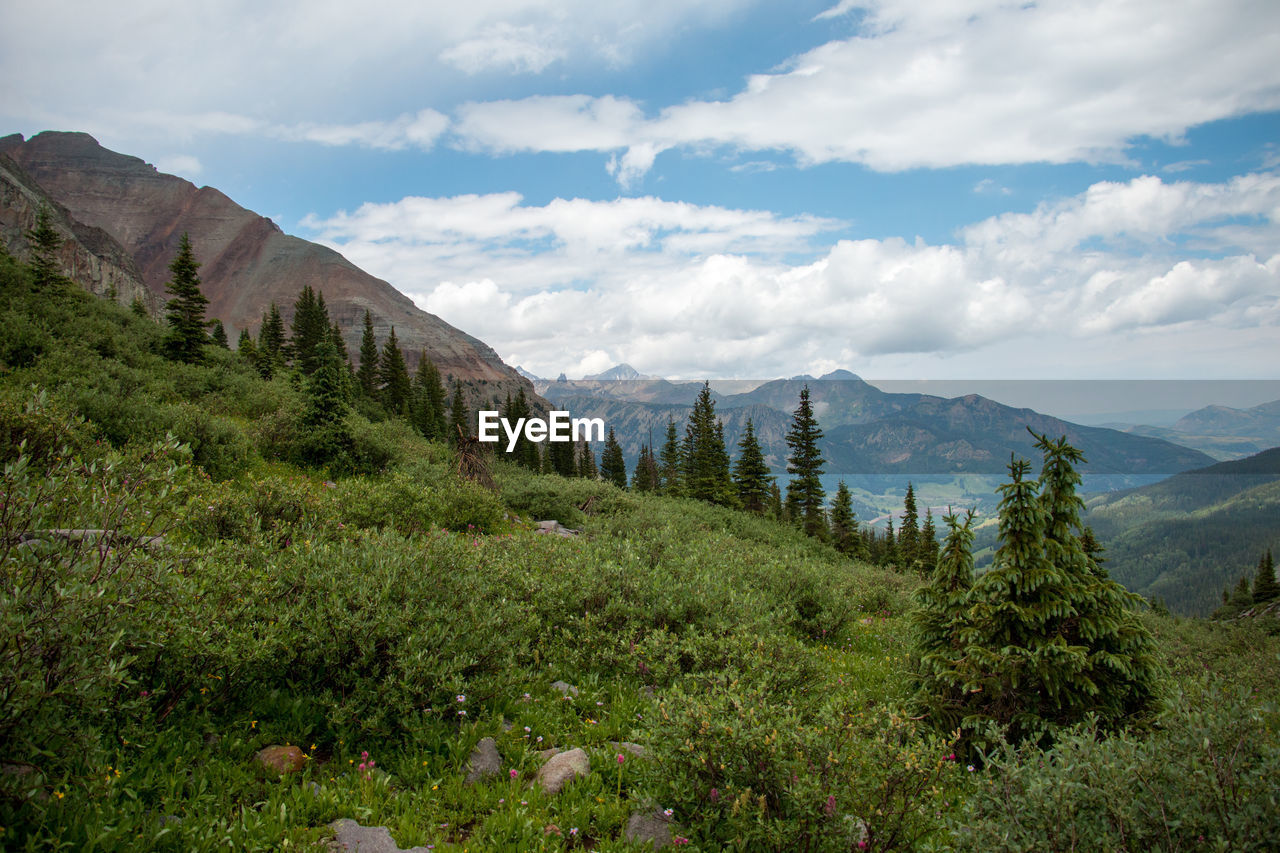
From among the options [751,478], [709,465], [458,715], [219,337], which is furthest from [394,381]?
[458,715]

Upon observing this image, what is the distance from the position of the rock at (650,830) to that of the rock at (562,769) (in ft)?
2.82

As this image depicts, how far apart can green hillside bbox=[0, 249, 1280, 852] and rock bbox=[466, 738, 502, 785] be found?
0.05 metres

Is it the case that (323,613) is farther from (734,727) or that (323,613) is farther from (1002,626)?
(1002,626)

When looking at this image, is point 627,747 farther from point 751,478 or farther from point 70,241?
point 70,241

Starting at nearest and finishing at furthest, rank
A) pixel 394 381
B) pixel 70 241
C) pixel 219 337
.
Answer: pixel 219 337, pixel 394 381, pixel 70 241

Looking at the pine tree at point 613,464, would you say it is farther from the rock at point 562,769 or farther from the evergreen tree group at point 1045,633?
the rock at point 562,769

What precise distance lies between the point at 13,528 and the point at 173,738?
7.69 ft

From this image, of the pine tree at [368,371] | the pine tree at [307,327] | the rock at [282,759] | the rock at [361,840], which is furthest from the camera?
the pine tree at [368,371]

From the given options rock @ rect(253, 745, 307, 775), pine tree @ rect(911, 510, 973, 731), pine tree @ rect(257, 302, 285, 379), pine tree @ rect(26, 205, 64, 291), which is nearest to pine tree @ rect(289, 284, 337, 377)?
pine tree @ rect(257, 302, 285, 379)

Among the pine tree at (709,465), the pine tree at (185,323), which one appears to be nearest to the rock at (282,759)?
the pine tree at (185,323)

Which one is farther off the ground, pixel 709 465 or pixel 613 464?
pixel 709 465

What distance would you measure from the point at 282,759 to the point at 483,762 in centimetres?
190

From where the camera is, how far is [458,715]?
6.61m

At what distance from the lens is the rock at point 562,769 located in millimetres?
5828
